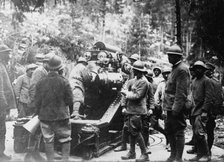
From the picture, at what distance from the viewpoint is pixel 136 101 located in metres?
5.75

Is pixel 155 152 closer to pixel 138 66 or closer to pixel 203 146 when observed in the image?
pixel 203 146

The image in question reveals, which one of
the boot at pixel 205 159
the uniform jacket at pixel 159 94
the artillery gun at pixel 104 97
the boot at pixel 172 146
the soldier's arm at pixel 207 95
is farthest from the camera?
the uniform jacket at pixel 159 94

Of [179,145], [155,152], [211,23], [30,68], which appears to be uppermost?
[211,23]

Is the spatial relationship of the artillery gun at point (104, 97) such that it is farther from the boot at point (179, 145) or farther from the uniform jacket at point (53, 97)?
the boot at point (179, 145)

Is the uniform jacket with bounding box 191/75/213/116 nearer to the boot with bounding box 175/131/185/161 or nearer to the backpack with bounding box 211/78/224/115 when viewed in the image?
the backpack with bounding box 211/78/224/115

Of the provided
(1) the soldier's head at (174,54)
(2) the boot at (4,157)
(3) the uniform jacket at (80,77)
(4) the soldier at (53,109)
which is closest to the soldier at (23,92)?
(3) the uniform jacket at (80,77)

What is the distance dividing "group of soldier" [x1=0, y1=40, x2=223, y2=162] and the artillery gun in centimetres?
35

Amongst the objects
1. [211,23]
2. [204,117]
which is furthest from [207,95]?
[211,23]

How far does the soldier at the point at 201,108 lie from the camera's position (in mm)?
5527

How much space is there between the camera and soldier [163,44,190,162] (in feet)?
16.1

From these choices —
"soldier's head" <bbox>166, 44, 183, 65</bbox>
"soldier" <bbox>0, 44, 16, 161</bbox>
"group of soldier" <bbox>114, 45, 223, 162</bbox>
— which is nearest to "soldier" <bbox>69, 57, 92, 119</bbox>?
"group of soldier" <bbox>114, 45, 223, 162</bbox>

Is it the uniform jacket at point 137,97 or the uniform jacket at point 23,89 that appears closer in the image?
the uniform jacket at point 137,97

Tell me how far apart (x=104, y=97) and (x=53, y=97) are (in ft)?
8.21

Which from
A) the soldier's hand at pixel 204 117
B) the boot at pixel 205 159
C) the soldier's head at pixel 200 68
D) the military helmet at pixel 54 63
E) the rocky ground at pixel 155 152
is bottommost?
the rocky ground at pixel 155 152
